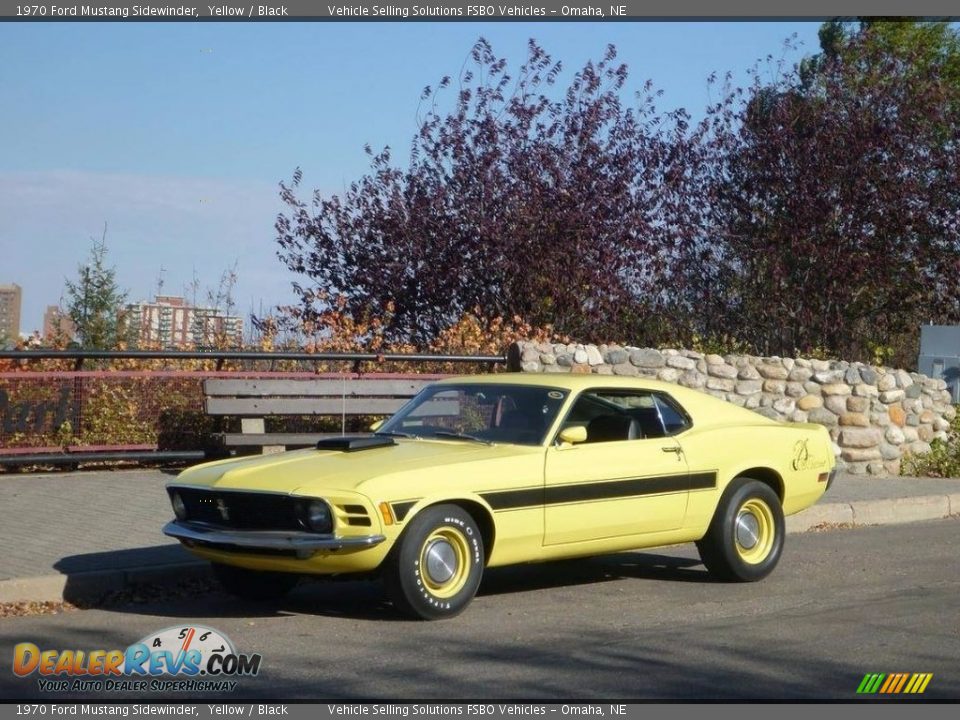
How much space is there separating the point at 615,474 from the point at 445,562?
1469mm

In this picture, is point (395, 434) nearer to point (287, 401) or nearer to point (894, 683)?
point (894, 683)

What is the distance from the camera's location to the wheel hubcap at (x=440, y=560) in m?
7.86

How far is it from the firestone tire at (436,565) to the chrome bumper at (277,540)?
0.77 ft

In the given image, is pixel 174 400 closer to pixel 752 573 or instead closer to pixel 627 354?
pixel 627 354

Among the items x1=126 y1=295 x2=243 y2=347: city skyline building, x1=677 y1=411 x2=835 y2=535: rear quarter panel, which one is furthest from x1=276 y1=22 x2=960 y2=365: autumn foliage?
x1=677 y1=411 x2=835 y2=535: rear quarter panel

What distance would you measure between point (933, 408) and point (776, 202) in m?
7.68

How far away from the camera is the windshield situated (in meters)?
8.82

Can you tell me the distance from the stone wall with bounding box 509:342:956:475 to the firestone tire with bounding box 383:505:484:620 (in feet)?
25.5

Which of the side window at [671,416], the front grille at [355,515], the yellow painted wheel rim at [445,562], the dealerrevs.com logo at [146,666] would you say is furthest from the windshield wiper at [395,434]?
the dealerrevs.com logo at [146,666]

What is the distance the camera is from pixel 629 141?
23.9m

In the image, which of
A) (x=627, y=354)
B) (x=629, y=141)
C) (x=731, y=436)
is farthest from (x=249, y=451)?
(x=629, y=141)

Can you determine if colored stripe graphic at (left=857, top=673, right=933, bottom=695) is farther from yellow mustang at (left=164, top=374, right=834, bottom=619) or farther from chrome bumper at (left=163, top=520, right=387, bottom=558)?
chrome bumper at (left=163, top=520, right=387, bottom=558)

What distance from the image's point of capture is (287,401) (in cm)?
1402

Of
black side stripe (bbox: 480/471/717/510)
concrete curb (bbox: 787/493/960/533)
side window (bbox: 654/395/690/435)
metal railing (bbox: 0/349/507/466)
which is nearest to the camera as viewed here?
black side stripe (bbox: 480/471/717/510)
